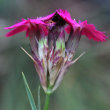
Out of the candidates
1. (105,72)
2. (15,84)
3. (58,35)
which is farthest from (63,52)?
(105,72)

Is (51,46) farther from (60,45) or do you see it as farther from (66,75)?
(66,75)

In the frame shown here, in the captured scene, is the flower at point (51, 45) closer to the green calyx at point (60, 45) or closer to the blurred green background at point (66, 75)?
the green calyx at point (60, 45)

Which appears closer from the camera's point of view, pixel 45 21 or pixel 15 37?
pixel 45 21

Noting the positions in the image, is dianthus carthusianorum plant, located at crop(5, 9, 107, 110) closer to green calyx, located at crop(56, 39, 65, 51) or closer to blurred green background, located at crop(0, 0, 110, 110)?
green calyx, located at crop(56, 39, 65, 51)

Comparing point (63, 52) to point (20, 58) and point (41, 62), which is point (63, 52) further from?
point (20, 58)

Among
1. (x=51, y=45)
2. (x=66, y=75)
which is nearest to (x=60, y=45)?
(x=51, y=45)

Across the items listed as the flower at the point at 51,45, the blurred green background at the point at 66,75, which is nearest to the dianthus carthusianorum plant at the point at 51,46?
the flower at the point at 51,45

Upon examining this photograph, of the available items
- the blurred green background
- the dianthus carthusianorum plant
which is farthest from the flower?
the blurred green background
